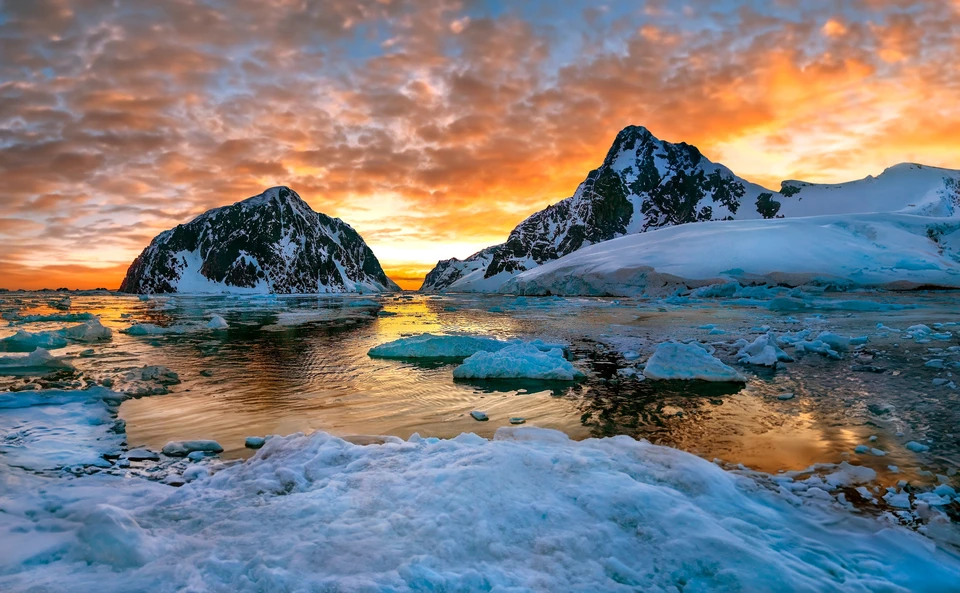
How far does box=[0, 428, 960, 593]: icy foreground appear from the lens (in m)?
2.88

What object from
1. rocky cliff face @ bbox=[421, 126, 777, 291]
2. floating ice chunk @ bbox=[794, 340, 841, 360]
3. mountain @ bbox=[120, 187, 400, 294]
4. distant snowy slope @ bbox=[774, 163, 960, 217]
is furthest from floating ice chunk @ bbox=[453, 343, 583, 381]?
rocky cliff face @ bbox=[421, 126, 777, 291]

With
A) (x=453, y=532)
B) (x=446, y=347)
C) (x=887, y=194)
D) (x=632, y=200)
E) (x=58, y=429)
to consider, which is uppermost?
(x=632, y=200)

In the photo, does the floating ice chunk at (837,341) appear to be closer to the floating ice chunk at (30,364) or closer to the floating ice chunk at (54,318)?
the floating ice chunk at (30,364)

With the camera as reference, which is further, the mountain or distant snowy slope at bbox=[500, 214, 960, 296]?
the mountain

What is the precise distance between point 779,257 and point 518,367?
165 ft

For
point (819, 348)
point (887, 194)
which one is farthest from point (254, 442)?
point (887, 194)

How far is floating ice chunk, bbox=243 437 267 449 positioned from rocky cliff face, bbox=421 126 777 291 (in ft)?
525

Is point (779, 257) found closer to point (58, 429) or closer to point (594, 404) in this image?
point (594, 404)

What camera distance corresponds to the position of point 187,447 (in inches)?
218

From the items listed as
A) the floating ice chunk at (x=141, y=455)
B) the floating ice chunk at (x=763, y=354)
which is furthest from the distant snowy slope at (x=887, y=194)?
the floating ice chunk at (x=141, y=455)

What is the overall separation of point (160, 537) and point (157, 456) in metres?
2.49

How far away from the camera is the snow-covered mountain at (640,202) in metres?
144

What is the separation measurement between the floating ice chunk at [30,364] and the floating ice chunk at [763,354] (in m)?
15.9

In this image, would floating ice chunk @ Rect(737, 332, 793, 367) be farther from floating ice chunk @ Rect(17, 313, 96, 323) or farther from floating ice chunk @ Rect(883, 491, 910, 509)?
floating ice chunk @ Rect(17, 313, 96, 323)
